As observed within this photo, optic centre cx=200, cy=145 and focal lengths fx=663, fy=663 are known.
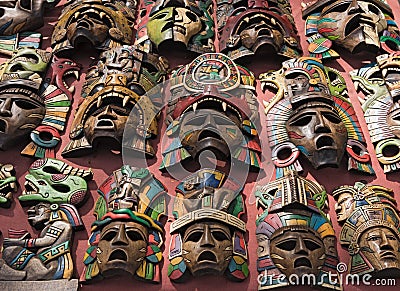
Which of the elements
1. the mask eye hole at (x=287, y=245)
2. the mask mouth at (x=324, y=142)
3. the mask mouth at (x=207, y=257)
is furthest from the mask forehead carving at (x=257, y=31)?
the mask mouth at (x=207, y=257)

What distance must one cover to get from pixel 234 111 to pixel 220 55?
65 centimetres

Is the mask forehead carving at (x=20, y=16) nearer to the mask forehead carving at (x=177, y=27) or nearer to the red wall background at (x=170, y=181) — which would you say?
the red wall background at (x=170, y=181)

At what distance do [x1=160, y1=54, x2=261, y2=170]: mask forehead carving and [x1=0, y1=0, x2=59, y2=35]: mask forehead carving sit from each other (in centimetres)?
144

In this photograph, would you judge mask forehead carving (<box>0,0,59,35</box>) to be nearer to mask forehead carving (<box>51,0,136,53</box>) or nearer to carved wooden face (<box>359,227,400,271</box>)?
mask forehead carving (<box>51,0,136,53</box>)

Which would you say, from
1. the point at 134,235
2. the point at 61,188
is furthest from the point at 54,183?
the point at 134,235

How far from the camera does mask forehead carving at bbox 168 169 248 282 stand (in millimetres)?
3824

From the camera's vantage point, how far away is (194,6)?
5746mm

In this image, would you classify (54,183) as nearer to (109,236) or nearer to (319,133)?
(109,236)

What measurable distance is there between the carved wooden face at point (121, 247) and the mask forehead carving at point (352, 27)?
237 centimetres

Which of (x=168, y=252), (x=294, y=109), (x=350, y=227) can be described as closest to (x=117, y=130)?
(x=168, y=252)

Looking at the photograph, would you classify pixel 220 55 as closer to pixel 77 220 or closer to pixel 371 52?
pixel 371 52

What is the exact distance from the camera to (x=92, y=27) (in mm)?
5395

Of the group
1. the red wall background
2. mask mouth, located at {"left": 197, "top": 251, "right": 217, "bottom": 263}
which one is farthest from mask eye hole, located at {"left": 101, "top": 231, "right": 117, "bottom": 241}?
mask mouth, located at {"left": 197, "top": 251, "right": 217, "bottom": 263}

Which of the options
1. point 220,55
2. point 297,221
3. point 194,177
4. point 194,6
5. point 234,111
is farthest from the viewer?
point 194,6
